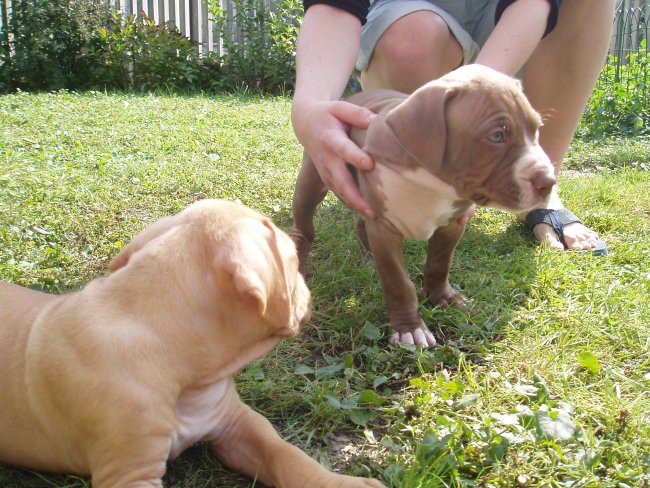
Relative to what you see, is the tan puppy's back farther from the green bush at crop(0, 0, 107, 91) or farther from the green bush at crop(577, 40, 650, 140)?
the green bush at crop(0, 0, 107, 91)

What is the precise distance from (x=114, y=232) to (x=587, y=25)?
2902 millimetres

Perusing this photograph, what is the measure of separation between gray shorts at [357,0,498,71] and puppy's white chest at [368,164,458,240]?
1.15m

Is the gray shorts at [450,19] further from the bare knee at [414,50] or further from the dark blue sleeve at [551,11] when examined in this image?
the dark blue sleeve at [551,11]

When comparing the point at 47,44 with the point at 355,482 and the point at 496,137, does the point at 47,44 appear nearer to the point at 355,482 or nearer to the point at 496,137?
the point at 496,137

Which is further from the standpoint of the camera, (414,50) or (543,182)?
(414,50)

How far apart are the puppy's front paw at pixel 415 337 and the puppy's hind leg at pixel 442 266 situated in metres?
0.32

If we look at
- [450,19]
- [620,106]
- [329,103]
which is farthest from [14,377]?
[620,106]

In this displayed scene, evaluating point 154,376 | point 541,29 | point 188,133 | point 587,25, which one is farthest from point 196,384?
point 188,133

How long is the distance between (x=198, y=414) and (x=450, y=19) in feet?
8.26

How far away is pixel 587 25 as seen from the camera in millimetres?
3664

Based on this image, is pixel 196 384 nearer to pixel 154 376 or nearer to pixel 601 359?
pixel 154 376

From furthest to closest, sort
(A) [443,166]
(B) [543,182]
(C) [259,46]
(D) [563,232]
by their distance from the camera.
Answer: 1. (C) [259,46]
2. (D) [563,232]
3. (A) [443,166]
4. (B) [543,182]

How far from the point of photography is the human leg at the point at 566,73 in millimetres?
3627

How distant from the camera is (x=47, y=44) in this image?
9.20 meters
